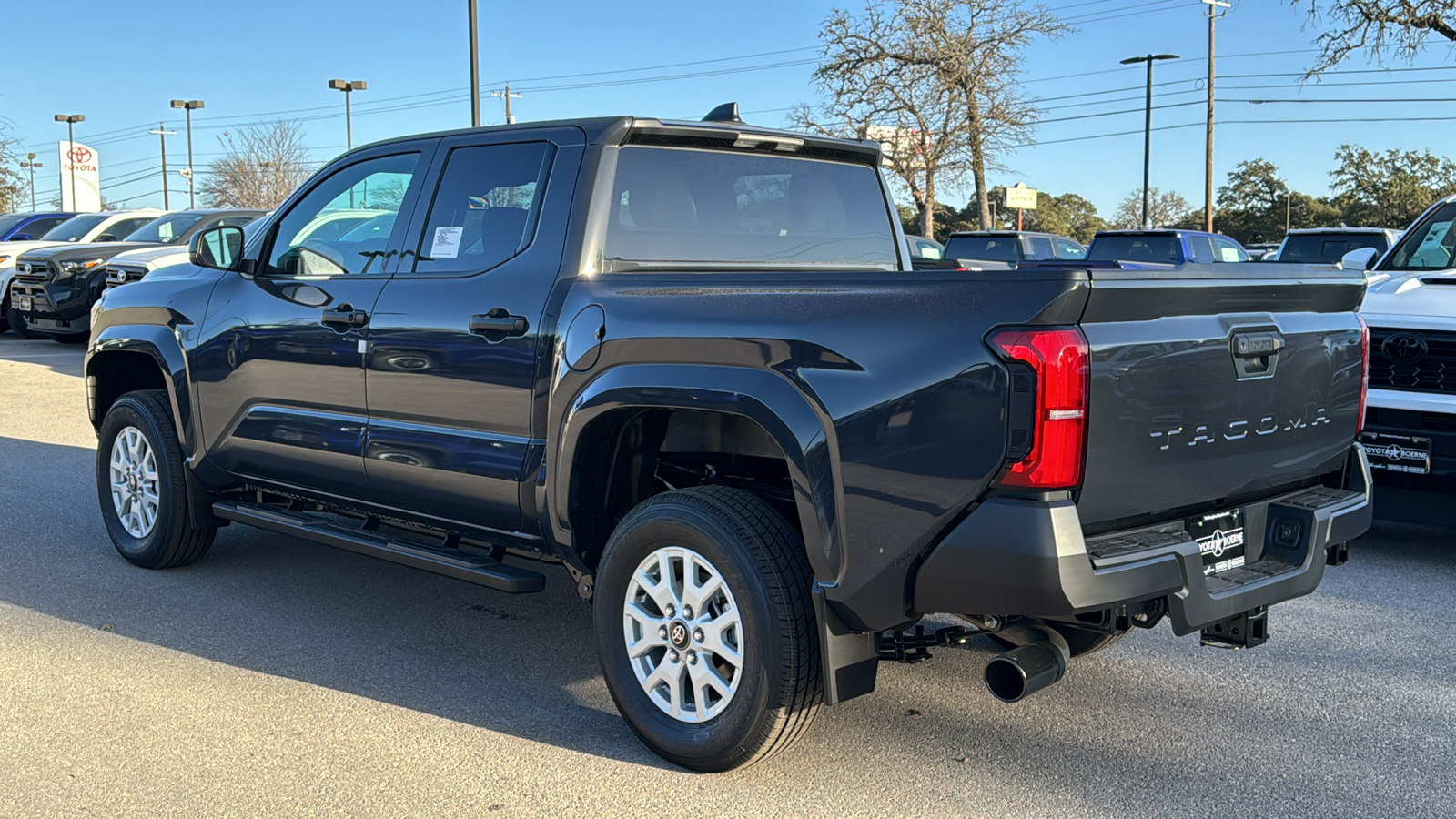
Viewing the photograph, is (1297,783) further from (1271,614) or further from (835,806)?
(1271,614)

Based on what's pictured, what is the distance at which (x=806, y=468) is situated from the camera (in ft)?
11.3

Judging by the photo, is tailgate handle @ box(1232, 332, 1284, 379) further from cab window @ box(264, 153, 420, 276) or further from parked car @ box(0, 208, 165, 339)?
parked car @ box(0, 208, 165, 339)

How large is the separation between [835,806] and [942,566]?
0.81m

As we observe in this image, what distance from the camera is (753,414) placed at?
3.56 meters

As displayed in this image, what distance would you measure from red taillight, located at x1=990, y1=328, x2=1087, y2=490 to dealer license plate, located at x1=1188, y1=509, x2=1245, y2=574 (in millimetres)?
676

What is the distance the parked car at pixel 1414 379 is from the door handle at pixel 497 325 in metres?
4.31

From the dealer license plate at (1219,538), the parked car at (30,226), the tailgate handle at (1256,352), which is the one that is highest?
the parked car at (30,226)

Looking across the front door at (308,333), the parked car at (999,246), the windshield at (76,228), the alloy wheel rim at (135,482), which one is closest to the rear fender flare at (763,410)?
the front door at (308,333)

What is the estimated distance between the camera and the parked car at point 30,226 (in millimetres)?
23984

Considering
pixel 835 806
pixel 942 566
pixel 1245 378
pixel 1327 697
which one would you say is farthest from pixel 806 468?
pixel 1327 697

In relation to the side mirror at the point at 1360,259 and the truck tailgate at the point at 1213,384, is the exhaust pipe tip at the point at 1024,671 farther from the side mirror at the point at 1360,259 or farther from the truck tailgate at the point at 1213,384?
the side mirror at the point at 1360,259

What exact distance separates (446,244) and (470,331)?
487mm

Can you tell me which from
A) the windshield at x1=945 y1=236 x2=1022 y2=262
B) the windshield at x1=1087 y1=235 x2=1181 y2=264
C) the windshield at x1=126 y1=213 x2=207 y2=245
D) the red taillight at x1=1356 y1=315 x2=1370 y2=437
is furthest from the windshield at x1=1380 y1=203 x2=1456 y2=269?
the windshield at x1=126 y1=213 x2=207 y2=245

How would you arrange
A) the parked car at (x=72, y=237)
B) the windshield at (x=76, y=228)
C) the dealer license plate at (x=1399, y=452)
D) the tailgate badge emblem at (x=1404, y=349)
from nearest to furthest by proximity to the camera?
the dealer license plate at (x=1399, y=452) → the tailgate badge emblem at (x=1404, y=349) → the parked car at (x=72, y=237) → the windshield at (x=76, y=228)
